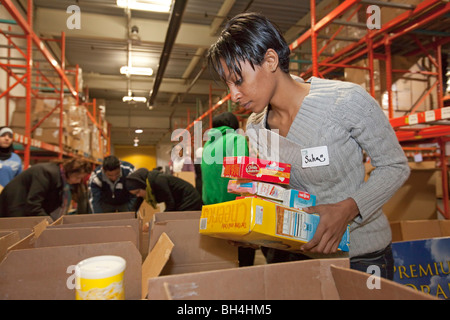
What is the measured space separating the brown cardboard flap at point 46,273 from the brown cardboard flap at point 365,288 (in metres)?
0.51

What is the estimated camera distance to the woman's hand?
2.57 feet

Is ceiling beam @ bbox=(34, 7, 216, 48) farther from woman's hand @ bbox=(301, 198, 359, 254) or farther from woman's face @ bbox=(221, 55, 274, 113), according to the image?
woman's hand @ bbox=(301, 198, 359, 254)

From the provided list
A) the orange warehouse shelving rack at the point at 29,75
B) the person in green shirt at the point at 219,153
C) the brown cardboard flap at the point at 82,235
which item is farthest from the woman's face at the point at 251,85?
the orange warehouse shelving rack at the point at 29,75

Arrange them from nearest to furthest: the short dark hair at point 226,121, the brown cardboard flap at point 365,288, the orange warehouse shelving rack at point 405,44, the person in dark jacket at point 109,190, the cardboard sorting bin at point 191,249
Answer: the brown cardboard flap at point 365,288
the cardboard sorting bin at point 191,249
the short dark hair at point 226,121
the orange warehouse shelving rack at point 405,44
the person in dark jacket at point 109,190

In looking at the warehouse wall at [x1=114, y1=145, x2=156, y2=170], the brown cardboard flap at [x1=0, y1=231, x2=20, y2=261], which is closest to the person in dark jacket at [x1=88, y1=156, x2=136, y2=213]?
the brown cardboard flap at [x1=0, y1=231, x2=20, y2=261]

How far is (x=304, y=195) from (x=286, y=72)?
410 mm

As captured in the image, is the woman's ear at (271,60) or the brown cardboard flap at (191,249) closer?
the woman's ear at (271,60)

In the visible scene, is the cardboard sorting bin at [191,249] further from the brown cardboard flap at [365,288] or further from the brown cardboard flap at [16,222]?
the brown cardboard flap at [16,222]

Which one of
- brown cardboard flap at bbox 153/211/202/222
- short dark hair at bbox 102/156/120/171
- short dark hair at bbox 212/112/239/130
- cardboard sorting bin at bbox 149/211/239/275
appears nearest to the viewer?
cardboard sorting bin at bbox 149/211/239/275

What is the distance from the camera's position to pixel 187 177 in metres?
6.37

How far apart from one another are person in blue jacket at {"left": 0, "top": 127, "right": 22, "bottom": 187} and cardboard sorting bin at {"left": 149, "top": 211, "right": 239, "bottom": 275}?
9.16 feet

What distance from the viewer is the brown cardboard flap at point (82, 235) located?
1107 mm

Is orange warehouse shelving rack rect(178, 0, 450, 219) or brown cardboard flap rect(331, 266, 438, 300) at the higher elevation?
orange warehouse shelving rack rect(178, 0, 450, 219)

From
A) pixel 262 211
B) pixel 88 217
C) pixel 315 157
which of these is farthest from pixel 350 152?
pixel 88 217
